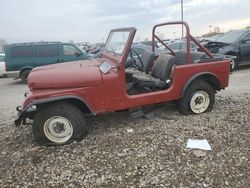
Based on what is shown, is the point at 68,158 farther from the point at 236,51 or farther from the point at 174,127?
the point at 236,51

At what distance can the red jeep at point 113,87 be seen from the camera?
15.3 ft

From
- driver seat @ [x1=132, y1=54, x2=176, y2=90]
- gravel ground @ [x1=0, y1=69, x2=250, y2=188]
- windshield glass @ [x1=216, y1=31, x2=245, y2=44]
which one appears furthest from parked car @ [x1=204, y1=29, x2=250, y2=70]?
driver seat @ [x1=132, y1=54, x2=176, y2=90]

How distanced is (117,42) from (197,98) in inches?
74.0

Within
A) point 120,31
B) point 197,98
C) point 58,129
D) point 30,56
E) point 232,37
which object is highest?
point 232,37

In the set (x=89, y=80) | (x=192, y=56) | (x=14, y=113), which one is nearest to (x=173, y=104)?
(x=192, y=56)

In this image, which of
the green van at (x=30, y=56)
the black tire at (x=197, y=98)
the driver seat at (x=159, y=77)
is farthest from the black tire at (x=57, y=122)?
the green van at (x=30, y=56)

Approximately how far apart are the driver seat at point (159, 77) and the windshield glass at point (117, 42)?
0.58 metres

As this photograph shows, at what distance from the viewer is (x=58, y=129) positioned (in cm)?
480

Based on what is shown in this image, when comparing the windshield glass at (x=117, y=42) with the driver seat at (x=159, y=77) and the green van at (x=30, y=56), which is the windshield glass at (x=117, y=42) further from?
the green van at (x=30, y=56)

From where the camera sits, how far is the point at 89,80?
15.6ft

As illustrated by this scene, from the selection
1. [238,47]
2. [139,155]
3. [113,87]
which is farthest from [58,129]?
[238,47]

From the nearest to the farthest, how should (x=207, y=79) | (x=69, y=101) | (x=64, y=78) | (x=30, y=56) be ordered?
(x=64, y=78) < (x=69, y=101) < (x=207, y=79) < (x=30, y=56)

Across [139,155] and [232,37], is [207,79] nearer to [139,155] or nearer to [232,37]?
[139,155]

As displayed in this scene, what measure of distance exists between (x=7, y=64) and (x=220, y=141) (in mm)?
9867
